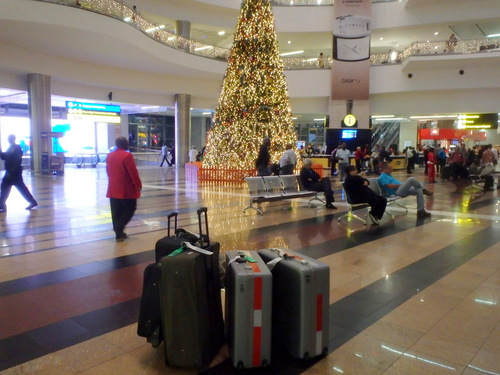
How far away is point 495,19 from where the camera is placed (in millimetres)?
23141

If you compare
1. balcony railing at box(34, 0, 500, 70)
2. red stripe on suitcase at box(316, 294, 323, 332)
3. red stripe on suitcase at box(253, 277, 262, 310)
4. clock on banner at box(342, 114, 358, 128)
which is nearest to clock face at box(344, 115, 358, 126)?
clock on banner at box(342, 114, 358, 128)

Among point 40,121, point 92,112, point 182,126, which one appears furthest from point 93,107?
point 40,121

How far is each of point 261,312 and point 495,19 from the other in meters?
26.4

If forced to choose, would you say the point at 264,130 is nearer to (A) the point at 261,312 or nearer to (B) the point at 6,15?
(B) the point at 6,15

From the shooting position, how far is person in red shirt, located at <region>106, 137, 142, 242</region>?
21.2 feet

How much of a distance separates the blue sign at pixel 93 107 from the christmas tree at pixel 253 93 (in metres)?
12.9

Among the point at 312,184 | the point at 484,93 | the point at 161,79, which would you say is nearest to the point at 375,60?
the point at 484,93

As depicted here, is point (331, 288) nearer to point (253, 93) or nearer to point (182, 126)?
point (253, 93)

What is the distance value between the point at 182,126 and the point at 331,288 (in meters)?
23.9

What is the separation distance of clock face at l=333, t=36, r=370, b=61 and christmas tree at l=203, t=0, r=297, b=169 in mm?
10994

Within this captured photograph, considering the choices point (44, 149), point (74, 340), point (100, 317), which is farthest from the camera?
point (44, 149)

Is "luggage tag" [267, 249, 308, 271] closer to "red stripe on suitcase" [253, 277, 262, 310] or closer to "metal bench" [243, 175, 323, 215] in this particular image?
"red stripe on suitcase" [253, 277, 262, 310]

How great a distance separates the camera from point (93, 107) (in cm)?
2561

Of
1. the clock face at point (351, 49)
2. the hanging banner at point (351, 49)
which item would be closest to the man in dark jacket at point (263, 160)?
the hanging banner at point (351, 49)
